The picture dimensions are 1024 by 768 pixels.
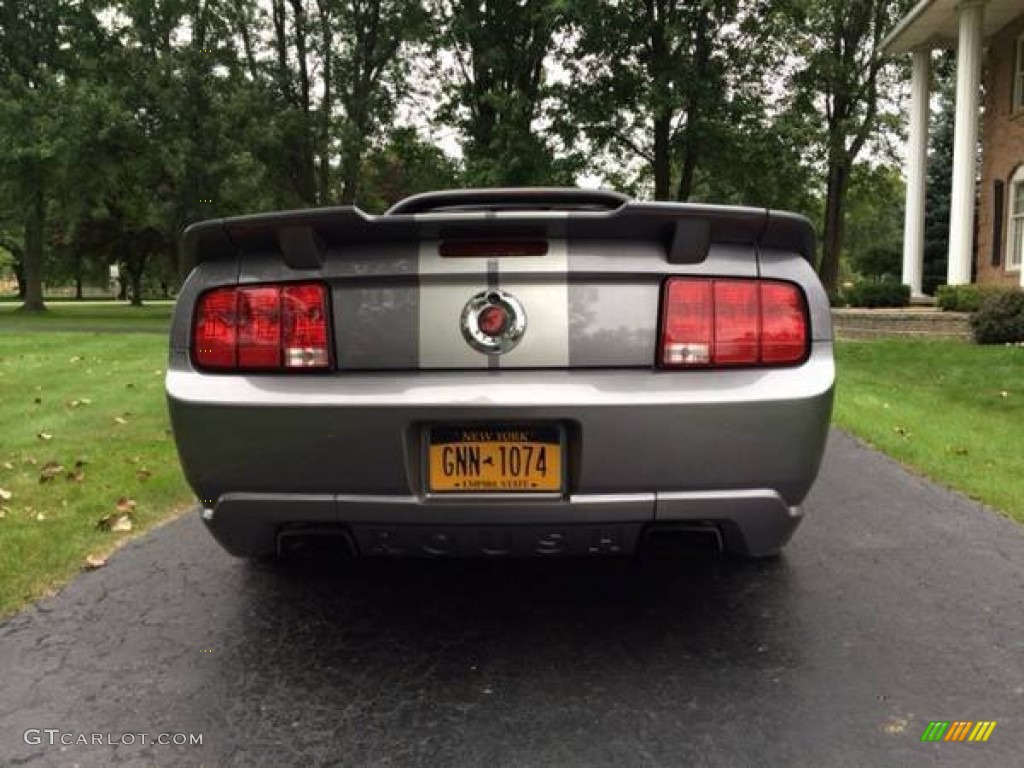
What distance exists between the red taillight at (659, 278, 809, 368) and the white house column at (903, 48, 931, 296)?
741 inches

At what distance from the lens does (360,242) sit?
2572mm

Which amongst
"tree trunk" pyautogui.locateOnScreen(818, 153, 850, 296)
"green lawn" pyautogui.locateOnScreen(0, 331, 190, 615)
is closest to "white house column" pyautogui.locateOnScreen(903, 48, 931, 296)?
"tree trunk" pyautogui.locateOnScreen(818, 153, 850, 296)

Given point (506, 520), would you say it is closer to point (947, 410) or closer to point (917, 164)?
point (947, 410)

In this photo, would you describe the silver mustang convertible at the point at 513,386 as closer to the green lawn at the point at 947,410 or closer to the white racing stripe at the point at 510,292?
the white racing stripe at the point at 510,292

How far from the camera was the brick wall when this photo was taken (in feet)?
59.9

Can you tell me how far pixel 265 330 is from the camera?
2.60 meters

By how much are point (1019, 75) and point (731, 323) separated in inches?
758

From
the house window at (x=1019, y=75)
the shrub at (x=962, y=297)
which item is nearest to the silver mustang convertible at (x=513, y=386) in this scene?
the shrub at (x=962, y=297)

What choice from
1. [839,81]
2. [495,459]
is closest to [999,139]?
[839,81]

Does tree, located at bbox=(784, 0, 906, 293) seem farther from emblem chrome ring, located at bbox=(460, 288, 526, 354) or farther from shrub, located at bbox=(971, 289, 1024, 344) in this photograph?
emblem chrome ring, located at bbox=(460, 288, 526, 354)

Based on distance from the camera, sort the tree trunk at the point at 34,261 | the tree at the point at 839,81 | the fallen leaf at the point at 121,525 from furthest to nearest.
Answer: the tree trunk at the point at 34,261 → the tree at the point at 839,81 → the fallen leaf at the point at 121,525

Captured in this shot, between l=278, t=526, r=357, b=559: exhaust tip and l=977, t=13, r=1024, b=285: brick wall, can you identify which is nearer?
l=278, t=526, r=357, b=559: exhaust tip

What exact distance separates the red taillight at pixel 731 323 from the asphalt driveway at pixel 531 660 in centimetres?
95

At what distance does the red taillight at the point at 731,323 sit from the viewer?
2.52 meters
